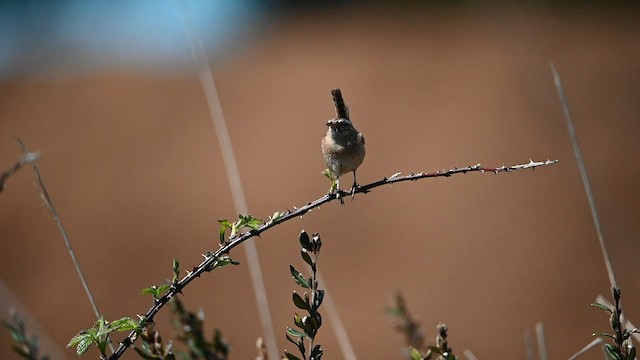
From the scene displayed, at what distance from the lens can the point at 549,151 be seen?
402 inches

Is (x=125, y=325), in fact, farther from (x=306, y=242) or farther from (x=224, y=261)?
(x=306, y=242)

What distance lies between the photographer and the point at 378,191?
1052 centimetres

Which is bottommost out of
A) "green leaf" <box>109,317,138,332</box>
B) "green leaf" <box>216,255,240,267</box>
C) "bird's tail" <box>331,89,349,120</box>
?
"green leaf" <box>109,317,138,332</box>

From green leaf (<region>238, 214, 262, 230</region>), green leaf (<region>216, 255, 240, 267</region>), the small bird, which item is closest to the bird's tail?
the small bird

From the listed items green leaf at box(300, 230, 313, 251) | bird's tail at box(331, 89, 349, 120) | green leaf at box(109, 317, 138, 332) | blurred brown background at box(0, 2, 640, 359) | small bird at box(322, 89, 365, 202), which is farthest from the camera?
blurred brown background at box(0, 2, 640, 359)

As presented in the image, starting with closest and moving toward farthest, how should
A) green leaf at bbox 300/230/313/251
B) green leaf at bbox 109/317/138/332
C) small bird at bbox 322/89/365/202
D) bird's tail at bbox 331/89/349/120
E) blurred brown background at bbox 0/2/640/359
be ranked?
green leaf at bbox 109/317/138/332
green leaf at bbox 300/230/313/251
bird's tail at bbox 331/89/349/120
small bird at bbox 322/89/365/202
blurred brown background at bbox 0/2/640/359

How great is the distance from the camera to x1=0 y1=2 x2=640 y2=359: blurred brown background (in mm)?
7289

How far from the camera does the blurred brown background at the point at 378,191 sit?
23.9 ft

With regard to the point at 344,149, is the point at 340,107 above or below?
above

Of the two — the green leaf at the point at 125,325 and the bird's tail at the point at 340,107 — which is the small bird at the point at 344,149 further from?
the green leaf at the point at 125,325

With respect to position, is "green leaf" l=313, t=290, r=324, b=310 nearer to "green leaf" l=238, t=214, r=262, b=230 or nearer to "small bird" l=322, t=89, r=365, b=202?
Result: "green leaf" l=238, t=214, r=262, b=230

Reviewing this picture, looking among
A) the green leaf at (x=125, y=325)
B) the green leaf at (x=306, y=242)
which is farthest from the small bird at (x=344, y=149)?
the green leaf at (x=125, y=325)

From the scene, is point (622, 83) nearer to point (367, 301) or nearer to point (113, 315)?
point (367, 301)

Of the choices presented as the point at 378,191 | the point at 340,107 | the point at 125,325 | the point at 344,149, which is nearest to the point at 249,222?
the point at 125,325
